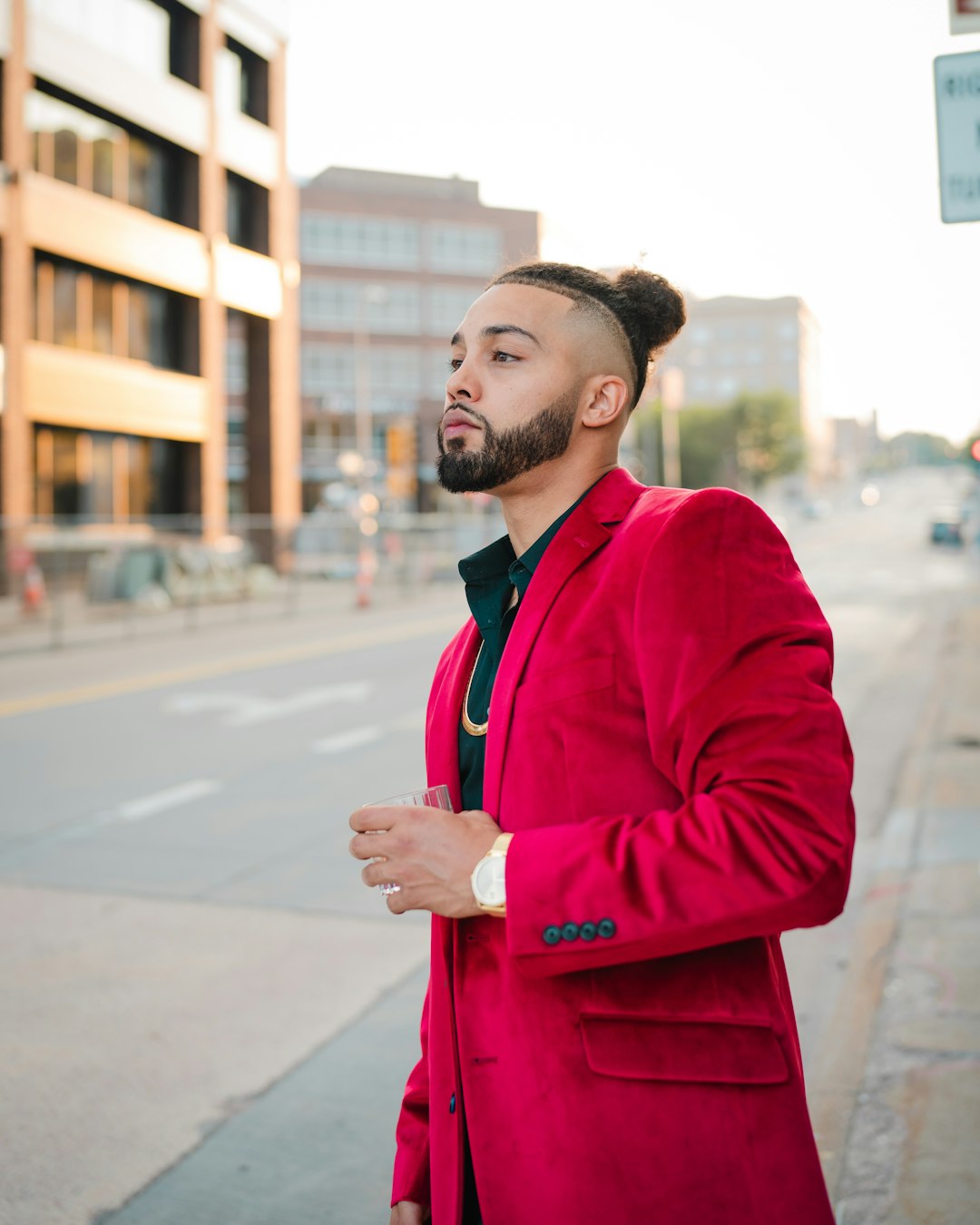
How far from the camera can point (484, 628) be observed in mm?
1953

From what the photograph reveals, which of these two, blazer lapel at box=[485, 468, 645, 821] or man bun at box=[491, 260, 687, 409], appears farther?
man bun at box=[491, 260, 687, 409]

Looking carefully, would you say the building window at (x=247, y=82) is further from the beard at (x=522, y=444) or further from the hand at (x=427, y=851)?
the hand at (x=427, y=851)

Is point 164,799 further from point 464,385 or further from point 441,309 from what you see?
point 441,309

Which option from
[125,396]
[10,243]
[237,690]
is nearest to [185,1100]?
[237,690]

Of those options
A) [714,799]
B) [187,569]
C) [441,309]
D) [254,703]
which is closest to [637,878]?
[714,799]

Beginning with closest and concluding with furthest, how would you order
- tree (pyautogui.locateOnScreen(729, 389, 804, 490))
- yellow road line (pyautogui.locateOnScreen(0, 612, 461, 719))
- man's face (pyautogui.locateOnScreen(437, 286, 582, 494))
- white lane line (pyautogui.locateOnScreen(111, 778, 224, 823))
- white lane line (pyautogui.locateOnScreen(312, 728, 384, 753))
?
man's face (pyautogui.locateOnScreen(437, 286, 582, 494)), white lane line (pyautogui.locateOnScreen(111, 778, 224, 823)), white lane line (pyautogui.locateOnScreen(312, 728, 384, 753)), yellow road line (pyautogui.locateOnScreen(0, 612, 461, 719)), tree (pyautogui.locateOnScreen(729, 389, 804, 490))

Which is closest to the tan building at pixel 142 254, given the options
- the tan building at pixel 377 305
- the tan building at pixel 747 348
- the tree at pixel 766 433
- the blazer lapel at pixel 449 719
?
the blazer lapel at pixel 449 719

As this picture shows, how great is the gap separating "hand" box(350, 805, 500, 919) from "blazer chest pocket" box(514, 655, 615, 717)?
0.16 meters

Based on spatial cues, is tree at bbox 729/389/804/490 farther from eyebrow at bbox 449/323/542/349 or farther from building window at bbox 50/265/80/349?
eyebrow at bbox 449/323/542/349

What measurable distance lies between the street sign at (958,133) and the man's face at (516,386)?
2.40 meters

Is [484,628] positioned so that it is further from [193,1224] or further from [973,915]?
[973,915]

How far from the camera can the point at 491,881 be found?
159 centimetres

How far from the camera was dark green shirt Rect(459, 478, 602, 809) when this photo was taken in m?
1.88

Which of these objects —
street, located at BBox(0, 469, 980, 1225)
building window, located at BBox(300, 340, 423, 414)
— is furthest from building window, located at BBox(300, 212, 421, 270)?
street, located at BBox(0, 469, 980, 1225)
